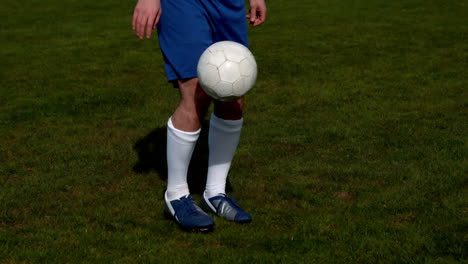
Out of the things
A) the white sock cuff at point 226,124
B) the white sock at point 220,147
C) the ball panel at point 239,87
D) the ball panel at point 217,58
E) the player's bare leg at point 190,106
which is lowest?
the white sock at point 220,147

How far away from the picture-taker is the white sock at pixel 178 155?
412 centimetres

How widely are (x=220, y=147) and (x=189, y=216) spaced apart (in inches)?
22.1

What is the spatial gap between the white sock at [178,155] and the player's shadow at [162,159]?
2.11 ft

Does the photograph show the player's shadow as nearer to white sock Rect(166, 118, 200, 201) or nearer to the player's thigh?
white sock Rect(166, 118, 200, 201)

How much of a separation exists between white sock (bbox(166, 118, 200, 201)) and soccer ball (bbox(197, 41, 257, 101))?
389 millimetres

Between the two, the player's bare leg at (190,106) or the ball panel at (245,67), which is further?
the player's bare leg at (190,106)

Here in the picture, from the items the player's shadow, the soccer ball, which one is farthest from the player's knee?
the player's shadow

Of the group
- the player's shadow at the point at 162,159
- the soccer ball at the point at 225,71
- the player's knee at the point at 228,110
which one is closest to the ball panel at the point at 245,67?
the soccer ball at the point at 225,71

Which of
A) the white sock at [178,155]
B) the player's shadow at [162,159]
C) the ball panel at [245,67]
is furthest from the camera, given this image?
the player's shadow at [162,159]

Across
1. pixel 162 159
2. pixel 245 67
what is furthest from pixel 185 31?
pixel 162 159

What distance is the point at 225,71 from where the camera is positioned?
3836 millimetres

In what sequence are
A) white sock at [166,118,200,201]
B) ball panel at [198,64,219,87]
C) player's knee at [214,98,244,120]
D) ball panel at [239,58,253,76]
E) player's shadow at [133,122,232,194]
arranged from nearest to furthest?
ball panel at [198,64,219,87] → ball panel at [239,58,253,76] → white sock at [166,118,200,201] → player's knee at [214,98,244,120] → player's shadow at [133,122,232,194]

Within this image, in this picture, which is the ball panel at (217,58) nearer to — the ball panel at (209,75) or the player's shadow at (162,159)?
the ball panel at (209,75)

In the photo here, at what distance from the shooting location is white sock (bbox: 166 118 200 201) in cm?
412
